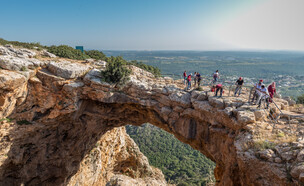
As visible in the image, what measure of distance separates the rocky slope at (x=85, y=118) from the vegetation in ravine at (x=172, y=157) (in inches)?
1345

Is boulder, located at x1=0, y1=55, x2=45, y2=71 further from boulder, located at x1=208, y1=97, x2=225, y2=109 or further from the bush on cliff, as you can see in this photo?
boulder, located at x1=208, y1=97, x2=225, y2=109

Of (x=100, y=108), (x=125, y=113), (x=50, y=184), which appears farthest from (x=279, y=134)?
(x=50, y=184)

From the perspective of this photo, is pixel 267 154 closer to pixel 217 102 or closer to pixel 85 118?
pixel 217 102

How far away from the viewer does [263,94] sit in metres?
11.4

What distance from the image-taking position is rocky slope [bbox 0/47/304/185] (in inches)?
431

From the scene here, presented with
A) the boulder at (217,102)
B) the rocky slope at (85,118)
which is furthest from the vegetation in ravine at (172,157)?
the boulder at (217,102)

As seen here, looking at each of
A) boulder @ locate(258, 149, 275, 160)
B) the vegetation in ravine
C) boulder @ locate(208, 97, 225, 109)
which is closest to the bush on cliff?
boulder @ locate(208, 97, 225, 109)

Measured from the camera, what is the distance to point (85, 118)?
18781 millimetres

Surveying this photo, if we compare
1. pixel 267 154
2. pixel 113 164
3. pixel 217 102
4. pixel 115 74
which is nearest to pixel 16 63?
pixel 115 74

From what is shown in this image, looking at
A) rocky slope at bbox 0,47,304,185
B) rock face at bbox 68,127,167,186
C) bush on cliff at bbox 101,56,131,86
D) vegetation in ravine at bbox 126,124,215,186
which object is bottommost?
vegetation in ravine at bbox 126,124,215,186

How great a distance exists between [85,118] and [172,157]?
46962 millimetres

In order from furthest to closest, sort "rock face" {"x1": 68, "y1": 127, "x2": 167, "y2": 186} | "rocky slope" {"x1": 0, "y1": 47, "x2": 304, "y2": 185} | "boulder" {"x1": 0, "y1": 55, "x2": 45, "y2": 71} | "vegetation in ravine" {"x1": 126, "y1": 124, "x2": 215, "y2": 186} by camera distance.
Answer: "vegetation in ravine" {"x1": 126, "y1": 124, "x2": 215, "y2": 186} → "rock face" {"x1": 68, "y1": 127, "x2": 167, "y2": 186} → "boulder" {"x1": 0, "y1": 55, "x2": 45, "y2": 71} → "rocky slope" {"x1": 0, "y1": 47, "x2": 304, "y2": 185}

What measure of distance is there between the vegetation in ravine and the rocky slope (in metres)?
34.2

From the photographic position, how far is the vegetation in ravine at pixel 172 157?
49531 millimetres
